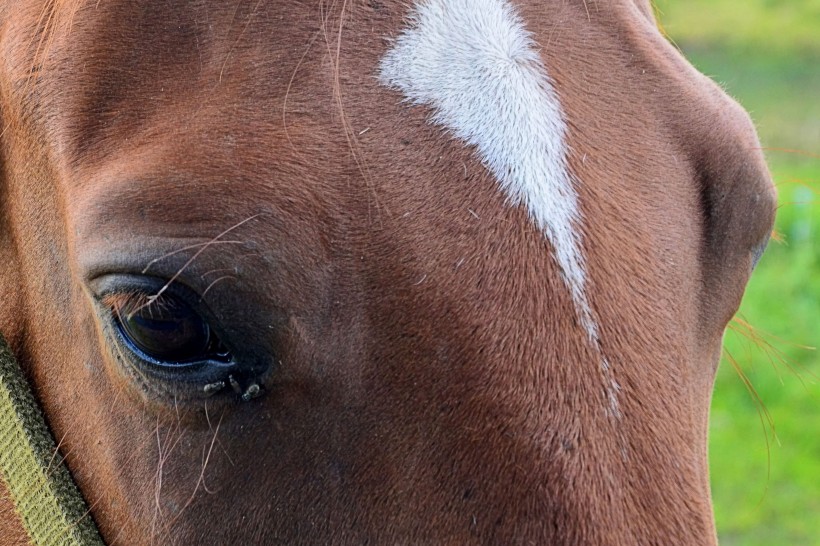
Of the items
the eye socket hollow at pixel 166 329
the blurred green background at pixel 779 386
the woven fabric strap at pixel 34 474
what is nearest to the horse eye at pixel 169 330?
the eye socket hollow at pixel 166 329

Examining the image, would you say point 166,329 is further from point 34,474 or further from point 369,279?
point 34,474

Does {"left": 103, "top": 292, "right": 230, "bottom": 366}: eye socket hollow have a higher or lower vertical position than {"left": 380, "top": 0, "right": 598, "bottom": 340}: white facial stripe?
lower

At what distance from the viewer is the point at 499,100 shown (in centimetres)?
144

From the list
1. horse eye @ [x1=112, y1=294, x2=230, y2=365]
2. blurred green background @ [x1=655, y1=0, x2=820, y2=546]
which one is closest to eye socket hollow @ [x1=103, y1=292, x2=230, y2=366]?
horse eye @ [x1=112, y1=294, x2=230, y2=365]

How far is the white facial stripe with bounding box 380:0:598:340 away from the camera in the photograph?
1.40 meters

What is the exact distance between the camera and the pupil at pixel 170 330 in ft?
4.57

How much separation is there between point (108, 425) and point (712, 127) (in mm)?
1165

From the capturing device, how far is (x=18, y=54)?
63.2 inches

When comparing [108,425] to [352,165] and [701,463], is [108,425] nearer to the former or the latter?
[352,165]

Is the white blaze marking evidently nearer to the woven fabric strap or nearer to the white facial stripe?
the white facial stripe

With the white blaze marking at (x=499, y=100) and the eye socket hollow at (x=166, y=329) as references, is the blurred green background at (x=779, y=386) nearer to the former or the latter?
the white blaze marking at (x=499, y=100)

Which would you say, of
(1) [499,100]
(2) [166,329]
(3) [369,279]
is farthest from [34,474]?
(1) [499,100]

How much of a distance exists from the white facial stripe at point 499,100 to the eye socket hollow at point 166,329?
457 millimetres

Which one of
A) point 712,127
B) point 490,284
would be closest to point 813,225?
point 712,127
